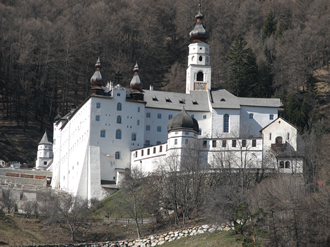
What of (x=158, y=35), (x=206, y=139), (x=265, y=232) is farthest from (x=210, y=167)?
(x=158, y=35)

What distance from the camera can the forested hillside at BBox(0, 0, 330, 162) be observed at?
75.7 m

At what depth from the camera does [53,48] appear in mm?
85312

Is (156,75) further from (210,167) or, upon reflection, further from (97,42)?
(210,167)

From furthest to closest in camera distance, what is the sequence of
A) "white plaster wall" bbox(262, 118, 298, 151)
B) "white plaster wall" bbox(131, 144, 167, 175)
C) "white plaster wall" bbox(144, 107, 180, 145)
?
"white plaster wall" bbox(144, 107, 180, 145) < "white plaster wall" bbox(131, 144, 167, 175) < "white plaster wall" bbox(262, 118, 298, 151)

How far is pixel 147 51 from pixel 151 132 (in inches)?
1123

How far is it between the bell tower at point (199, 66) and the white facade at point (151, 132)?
0.36ft

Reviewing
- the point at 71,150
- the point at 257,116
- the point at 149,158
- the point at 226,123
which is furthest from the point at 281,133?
the point at 71,150

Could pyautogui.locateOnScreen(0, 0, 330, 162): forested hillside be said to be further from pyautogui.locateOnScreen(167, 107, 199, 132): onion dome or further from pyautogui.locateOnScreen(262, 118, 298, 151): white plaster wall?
pyautogui.locateOnScreen(167, 107, 199, 132): onion dome

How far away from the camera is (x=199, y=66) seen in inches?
2793

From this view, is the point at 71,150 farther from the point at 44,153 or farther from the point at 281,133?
the point at 281,133

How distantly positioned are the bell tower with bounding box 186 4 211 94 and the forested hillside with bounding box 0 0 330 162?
17.7 feet

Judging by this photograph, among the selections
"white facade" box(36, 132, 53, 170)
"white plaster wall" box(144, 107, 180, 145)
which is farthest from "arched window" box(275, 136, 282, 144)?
"white facade" box(36, 132, 53, 170)

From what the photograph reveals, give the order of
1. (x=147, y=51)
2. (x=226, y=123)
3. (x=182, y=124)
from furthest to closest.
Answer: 1. (x=147, y=51)
2. (x=226, y=123)
3. (x=182, y=124)

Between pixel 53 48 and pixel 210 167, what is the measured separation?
3686cm
